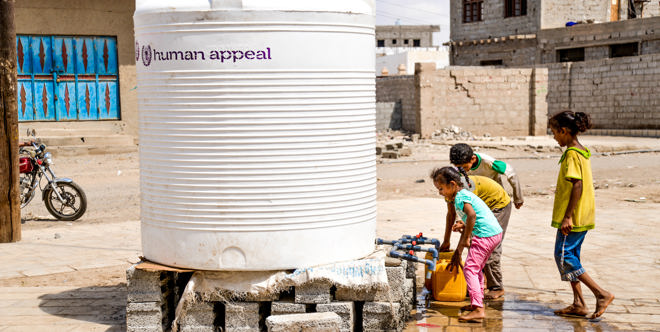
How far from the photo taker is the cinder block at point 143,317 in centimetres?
470

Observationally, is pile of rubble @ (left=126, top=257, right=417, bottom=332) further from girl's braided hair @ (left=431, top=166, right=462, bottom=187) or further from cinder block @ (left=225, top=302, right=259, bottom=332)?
girl's braided hair @ (left=431, top=166, right=462, bottom=187)

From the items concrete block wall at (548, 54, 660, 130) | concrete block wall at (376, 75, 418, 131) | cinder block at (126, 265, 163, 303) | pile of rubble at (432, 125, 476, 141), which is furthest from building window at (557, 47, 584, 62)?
cinder block at (126, 265, 163, 303)

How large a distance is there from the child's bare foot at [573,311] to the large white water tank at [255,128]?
1.74 m

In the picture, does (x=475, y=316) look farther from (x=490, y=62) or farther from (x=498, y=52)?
(x=490, y=62)

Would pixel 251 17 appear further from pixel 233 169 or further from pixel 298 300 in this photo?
pixel 298 300

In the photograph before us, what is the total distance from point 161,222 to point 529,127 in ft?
73.3

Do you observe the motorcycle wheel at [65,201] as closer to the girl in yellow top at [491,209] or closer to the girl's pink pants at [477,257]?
the girl in yellow top at [491,209]

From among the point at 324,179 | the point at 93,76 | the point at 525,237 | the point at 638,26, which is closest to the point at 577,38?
the point at 638,26

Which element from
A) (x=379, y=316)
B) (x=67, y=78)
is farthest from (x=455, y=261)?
(x=67, y=78)

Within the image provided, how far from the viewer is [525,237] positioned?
8.26m

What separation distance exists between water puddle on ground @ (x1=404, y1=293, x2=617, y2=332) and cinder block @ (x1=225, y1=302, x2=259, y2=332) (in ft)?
3.52

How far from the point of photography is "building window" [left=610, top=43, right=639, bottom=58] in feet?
103

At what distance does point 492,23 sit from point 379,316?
116ft

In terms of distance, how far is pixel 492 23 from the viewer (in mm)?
38094
